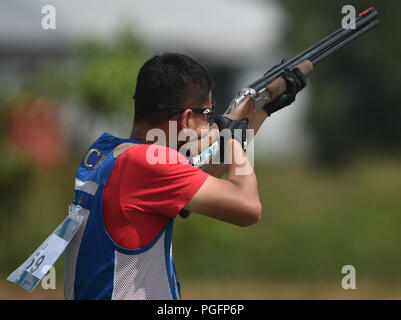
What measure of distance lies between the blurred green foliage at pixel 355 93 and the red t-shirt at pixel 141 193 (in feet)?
55.3

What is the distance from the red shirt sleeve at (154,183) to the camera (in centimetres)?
363

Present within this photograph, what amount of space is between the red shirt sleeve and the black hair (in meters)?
0.30

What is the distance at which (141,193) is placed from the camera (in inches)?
143

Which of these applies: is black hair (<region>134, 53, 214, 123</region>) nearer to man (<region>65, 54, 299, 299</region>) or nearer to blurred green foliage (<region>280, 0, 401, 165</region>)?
man (<region>65, 54, 299, 299</region>)

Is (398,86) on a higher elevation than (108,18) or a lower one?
lower

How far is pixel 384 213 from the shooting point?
1220cm

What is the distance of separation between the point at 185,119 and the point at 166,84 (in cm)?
22

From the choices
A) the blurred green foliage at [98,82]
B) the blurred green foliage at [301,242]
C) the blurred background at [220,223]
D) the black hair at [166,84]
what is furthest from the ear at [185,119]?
the blurred green foliage at [98,82]

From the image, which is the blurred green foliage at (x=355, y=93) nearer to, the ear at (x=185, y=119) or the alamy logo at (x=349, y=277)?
the alamy logo at (x=349, y=277)

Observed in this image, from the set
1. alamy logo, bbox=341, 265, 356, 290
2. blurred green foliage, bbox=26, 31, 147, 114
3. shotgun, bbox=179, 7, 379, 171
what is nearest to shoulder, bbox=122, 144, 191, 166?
shotgun, bbox=179, 7, 379, 171

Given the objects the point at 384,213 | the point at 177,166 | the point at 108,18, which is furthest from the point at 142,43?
the point at 108,18

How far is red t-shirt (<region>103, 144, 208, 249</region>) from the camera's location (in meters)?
3.63

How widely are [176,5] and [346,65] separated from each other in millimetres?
8282
